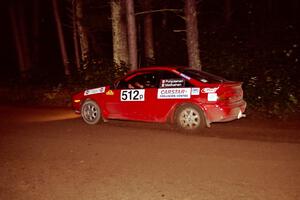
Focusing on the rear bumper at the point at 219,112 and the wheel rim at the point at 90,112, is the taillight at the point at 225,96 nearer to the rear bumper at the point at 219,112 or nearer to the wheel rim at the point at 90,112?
the rear bumper at the point at 219,112

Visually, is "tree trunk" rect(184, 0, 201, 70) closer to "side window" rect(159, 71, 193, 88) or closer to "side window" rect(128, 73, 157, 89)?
"side window" rect(128, 73, 157, 89)

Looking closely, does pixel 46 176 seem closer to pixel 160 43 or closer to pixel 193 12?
pixel 193 12

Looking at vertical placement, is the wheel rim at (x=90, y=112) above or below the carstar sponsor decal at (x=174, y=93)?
below

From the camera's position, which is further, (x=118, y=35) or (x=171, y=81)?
(x=118, y=35)

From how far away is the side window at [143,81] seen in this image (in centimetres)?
1084

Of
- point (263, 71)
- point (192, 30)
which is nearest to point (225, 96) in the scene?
point (192, 30)

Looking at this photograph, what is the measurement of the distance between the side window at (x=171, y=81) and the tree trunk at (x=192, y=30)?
3923mm

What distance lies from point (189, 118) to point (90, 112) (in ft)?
10.0

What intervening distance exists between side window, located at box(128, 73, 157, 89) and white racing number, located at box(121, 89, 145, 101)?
0.48ft

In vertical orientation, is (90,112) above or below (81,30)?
below

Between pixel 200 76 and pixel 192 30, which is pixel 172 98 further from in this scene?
pixel 192 30

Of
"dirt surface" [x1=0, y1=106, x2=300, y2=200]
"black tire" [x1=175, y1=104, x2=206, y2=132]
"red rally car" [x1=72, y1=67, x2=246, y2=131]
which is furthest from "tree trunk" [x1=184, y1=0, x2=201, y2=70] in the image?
"black tire" [x1=175, y1=104, x2=206, y2=132]

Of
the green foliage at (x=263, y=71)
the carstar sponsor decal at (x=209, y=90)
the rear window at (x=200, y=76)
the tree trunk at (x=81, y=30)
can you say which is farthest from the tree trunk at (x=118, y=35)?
the carstar sponsor decal at (x=209, y=90)

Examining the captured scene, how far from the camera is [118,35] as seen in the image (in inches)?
680
